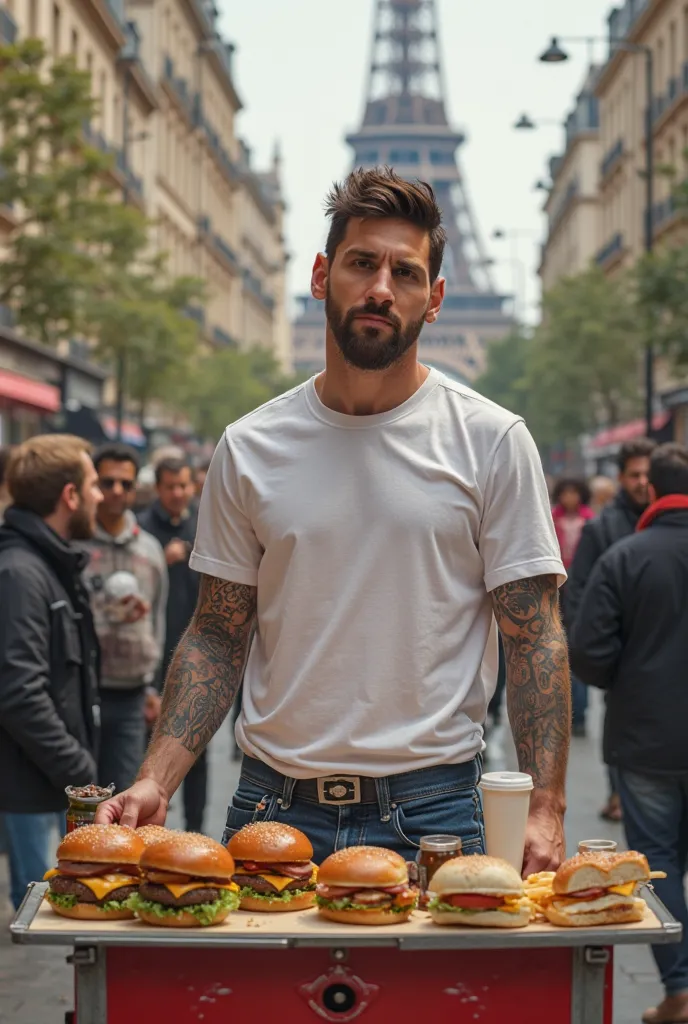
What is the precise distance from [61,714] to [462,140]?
6068 inches

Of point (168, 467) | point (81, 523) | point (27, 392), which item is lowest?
point (81, 523)

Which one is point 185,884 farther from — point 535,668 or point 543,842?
point 535,668

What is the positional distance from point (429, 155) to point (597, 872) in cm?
15840

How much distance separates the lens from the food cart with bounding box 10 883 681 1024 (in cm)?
312

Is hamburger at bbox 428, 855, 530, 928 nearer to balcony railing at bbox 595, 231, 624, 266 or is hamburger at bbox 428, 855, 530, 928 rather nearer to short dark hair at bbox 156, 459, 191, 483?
short dark hair at bbox 156, 459, 191, 483

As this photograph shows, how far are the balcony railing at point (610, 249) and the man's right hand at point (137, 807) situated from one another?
71.3 metres

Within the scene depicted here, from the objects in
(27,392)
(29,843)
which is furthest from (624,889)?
(27,392)

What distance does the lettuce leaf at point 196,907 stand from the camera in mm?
3094

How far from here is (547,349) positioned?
6362 cm

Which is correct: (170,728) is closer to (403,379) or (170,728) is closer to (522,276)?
(403,379)

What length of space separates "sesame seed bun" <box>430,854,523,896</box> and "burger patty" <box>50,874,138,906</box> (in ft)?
1.69

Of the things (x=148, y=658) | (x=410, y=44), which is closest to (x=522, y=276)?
(x=410, y=44)

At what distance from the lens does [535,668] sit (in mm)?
3840

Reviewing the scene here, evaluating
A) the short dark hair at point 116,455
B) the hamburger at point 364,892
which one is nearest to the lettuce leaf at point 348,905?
the hamburger at point 364,892
